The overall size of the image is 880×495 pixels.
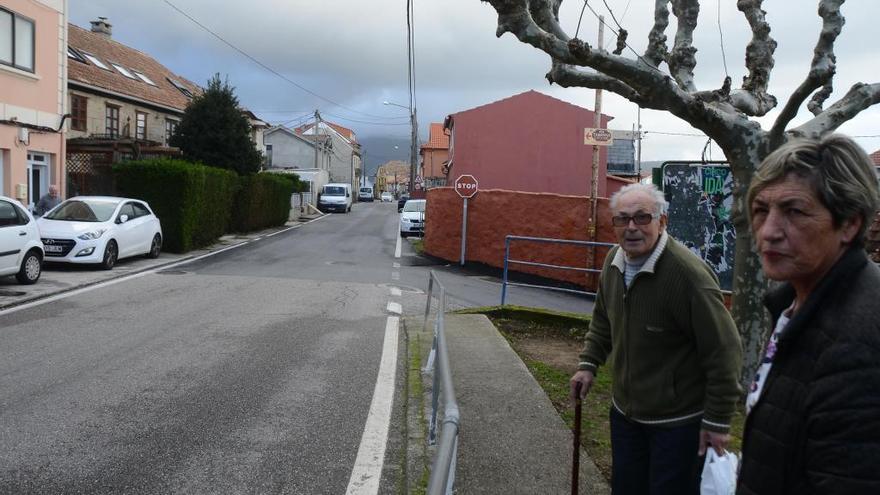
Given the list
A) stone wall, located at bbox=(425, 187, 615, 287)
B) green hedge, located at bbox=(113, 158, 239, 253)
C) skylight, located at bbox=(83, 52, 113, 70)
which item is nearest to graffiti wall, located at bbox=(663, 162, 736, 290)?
stone wall, located at bbox=(425, 187, 615, 287)

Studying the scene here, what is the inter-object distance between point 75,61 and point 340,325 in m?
27.0

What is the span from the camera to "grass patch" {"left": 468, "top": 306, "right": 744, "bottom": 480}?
5.17 meters

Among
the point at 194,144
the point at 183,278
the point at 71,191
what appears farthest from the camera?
the point at 194,144

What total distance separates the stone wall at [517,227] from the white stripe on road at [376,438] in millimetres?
9788

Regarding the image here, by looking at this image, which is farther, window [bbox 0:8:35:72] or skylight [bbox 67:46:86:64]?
skylight [bbox 67:46:86:64]

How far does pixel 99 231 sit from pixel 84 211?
4.01ft

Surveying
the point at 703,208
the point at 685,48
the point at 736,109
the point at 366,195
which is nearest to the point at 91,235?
the point at 703,208

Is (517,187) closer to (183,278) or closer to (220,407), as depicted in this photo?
(183,278)

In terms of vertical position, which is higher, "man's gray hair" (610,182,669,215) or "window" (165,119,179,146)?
"window" (165,119,179,146)

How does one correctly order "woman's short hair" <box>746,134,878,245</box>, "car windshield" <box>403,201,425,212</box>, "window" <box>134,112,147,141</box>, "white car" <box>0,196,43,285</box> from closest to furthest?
"woman's short hair" <box>746,134,878,245</box> → "white car" <box>0,196,43,285</box> → "car windshield" <box>403,201,425,212</box> → "window" <box>134,112,147,141</box>

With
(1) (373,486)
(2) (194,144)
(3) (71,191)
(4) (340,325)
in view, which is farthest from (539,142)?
(1) (373,486)

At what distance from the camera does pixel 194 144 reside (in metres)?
32.9

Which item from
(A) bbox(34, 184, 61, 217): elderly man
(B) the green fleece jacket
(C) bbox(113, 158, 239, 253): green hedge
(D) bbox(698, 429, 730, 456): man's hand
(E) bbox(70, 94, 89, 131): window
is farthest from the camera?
(E) bbox(70, 94, 89, 131): window

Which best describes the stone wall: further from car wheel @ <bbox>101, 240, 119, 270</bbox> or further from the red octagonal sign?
car wheel @ <bbox>101, 240, 119, 270</bbox>
